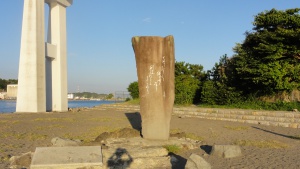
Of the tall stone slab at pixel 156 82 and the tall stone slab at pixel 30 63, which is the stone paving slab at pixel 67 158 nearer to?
the tall stone slab at pixel 156 82

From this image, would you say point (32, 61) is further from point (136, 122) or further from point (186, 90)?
point (186, 90)

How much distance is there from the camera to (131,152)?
7.66 m

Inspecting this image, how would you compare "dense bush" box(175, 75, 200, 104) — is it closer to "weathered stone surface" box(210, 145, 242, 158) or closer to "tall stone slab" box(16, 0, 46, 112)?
"tall stone slab" box(16, 0, 46, 112)

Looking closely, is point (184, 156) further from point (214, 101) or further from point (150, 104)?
point (214, 101)

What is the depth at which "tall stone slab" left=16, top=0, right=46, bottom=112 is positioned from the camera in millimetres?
24062

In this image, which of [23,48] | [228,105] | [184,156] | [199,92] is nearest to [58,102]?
[23,48]

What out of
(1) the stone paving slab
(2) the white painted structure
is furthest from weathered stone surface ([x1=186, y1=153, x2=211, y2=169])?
(2) the white painted structure

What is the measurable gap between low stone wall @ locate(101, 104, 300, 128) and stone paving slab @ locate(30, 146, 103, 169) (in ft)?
37.0

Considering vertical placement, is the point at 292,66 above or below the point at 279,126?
above

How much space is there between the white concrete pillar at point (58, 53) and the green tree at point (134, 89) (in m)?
8.95

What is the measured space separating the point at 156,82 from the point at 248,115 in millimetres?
9236

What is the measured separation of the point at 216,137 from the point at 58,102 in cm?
1988

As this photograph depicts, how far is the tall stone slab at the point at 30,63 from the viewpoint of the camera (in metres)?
24.1

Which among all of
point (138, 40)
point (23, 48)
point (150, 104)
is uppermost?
point (23, 48)
